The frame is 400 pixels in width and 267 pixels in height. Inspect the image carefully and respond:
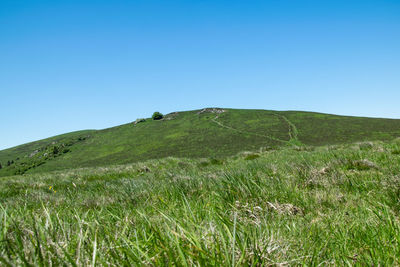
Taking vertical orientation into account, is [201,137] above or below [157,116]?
below

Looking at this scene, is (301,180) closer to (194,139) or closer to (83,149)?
(194,139)

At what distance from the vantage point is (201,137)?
3711 inches

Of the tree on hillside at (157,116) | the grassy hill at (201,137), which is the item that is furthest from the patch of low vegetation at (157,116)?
the grassy hill at (201,137)

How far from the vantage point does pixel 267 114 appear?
11269 cm

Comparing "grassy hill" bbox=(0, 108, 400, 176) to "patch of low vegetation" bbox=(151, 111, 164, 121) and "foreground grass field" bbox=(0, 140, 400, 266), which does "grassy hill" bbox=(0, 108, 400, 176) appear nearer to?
"patch of low vegetation" bbox=(151, 111, 164, 121)

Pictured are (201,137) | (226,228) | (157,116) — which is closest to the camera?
(226,228)

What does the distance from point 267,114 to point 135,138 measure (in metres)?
64.4

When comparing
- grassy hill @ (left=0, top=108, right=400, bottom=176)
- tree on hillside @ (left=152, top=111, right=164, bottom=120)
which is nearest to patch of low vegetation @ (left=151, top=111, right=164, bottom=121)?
tree on hillside @ (left=152, top=111, right=164, bottom=120)

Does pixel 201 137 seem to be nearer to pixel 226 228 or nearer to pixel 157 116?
pixel 157 116

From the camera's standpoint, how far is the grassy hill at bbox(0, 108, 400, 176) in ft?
238

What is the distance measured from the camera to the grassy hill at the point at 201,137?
72.5m

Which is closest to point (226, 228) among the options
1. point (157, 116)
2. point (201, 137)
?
point (201, 137)

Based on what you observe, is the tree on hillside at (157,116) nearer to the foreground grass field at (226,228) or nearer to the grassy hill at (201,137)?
the grassy hill at (201,137)

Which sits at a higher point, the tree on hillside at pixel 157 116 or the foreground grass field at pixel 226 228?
the tree on hillside at pixel 157 116
